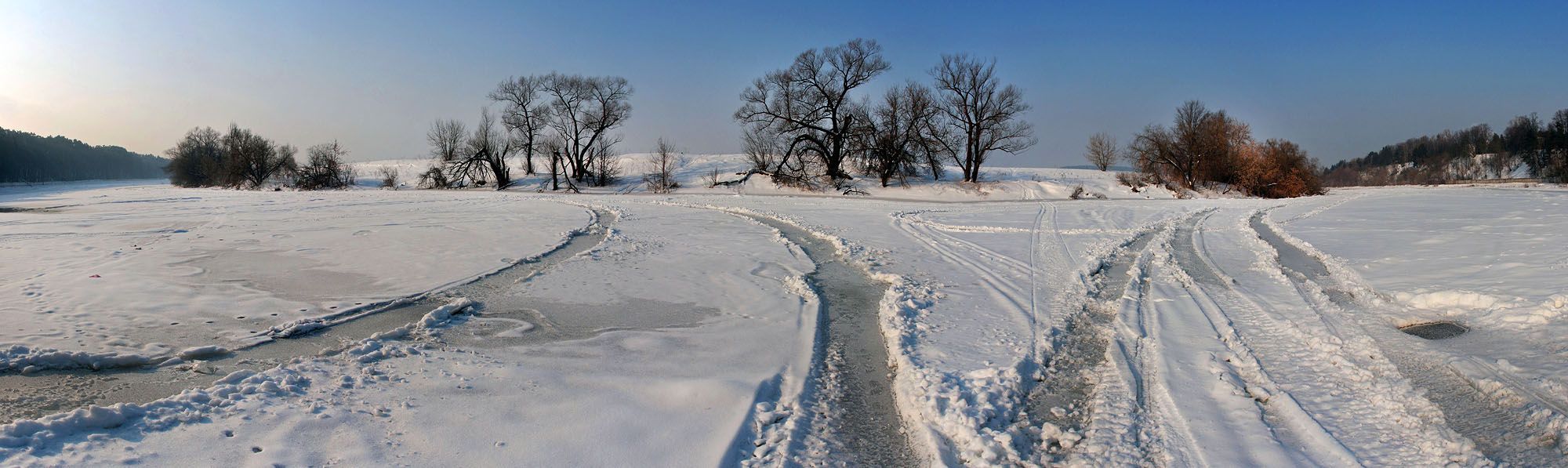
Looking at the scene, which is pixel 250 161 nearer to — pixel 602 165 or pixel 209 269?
pixel 602 165

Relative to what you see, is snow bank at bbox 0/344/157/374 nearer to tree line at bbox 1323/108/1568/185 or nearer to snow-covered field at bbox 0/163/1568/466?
snow-covered field at bbox 0/163/1568/466

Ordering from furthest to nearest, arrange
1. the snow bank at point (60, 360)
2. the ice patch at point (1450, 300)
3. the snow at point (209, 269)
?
the ice patch at point (1450, 300), the snow at point (209, 269), the snow bank at point (60, 360)

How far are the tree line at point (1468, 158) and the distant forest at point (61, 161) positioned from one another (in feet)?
406

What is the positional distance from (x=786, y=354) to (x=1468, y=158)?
93428mm

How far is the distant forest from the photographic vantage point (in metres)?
70.4

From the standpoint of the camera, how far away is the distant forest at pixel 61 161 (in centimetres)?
7038

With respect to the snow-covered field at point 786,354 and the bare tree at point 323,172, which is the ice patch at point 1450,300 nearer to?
the snow-covered field at point 786,354

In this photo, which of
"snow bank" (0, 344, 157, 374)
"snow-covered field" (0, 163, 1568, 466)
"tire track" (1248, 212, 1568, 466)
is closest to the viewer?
"tire track" (1248, 212, 1568, 466)

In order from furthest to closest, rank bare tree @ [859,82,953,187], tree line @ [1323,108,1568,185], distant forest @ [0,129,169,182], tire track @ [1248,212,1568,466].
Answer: distant forest @ [0,129,169,182], tree line @ [1323,108,1568,185], bare tree @ [859,82,953,187], tire track @ [1248,212,1568,466]

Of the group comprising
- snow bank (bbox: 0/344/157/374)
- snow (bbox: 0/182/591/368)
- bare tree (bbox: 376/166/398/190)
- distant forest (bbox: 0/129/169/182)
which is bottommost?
snow bank (bbox: 0/344/157/374)

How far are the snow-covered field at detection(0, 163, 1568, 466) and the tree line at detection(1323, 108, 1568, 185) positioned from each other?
58932 mm

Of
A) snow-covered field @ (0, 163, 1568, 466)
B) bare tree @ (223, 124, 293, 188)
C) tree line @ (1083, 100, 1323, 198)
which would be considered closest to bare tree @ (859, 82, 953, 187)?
tree line @ (1083, 100, 1323, 198)

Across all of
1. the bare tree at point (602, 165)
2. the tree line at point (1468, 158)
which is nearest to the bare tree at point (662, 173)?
the bare tree at point (602, 165)

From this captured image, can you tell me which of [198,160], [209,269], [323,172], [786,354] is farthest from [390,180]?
[786,354]
